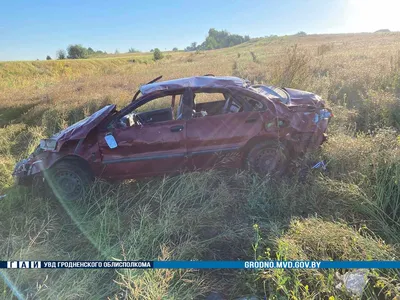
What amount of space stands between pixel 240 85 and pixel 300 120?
1.05m

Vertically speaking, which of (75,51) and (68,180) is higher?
(75,51)

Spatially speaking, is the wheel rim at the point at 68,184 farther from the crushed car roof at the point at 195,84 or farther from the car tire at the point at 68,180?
the crushed car roof at the point at 195,84

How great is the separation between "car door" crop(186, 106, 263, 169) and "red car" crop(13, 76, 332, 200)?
0.05 ft

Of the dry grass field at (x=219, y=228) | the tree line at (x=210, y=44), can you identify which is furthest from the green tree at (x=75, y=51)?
the dry grass field at (x=219, y=228)

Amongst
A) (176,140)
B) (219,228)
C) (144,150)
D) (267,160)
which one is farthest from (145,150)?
(267,160)

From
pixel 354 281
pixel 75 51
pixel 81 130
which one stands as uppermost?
pixel 75 51

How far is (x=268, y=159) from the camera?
458 centimetres

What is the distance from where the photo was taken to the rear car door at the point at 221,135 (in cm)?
439

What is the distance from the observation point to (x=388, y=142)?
4148 millimetres

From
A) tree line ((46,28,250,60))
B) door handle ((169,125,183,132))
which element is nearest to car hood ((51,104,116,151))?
door handle ((169,125,183,132))

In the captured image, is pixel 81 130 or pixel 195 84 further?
pixel 195 84

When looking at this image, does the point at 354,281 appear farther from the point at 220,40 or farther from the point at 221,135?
→ the point at 220,40

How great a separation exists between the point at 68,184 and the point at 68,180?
0.06 meters

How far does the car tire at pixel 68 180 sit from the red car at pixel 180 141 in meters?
0.01
